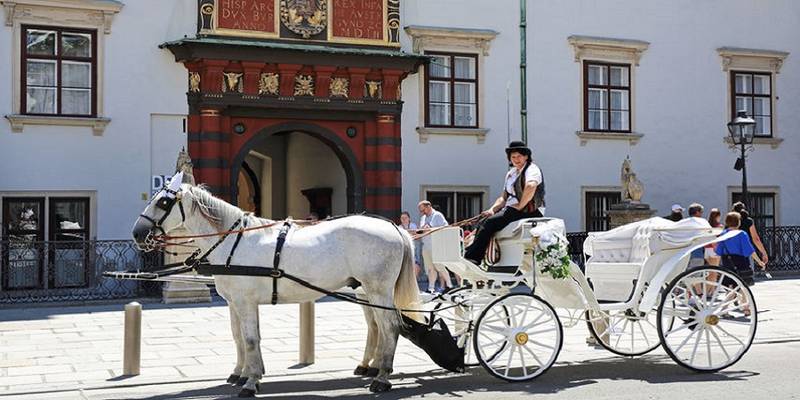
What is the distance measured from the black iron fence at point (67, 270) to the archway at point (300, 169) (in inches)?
112

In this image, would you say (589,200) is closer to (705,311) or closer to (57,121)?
(57,121)

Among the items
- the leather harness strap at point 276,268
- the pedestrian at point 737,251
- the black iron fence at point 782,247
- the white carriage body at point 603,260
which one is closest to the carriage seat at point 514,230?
the white carriage body at point 603,260

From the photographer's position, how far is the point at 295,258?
360 inches

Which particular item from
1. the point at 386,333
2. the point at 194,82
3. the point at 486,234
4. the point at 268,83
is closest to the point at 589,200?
the point at 268,83

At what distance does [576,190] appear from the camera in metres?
23.3

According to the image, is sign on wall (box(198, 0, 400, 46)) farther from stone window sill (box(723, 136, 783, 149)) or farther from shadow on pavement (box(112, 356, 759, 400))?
shadow on pavement (box(112, 356, 759, 400))

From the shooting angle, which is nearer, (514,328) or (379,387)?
(379,387)

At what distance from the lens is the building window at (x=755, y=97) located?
2506cm

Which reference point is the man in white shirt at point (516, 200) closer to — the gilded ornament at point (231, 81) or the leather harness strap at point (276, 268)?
the leather harness strap at point (276, 268)

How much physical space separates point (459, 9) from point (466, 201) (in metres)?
4.37

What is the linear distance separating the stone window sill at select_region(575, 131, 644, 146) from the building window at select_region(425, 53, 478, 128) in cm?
276

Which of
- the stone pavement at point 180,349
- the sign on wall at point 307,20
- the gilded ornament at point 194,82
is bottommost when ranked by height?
the stone pavement at point 180,349

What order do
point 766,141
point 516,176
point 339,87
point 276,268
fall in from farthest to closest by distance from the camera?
point 766,141 → point 339,87 → point 516,176 → point 276,268

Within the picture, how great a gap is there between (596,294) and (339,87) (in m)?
11.2
